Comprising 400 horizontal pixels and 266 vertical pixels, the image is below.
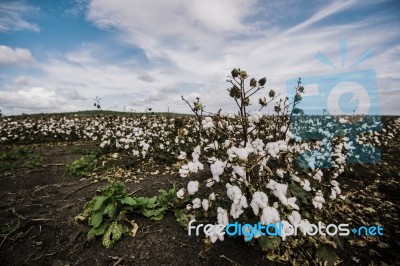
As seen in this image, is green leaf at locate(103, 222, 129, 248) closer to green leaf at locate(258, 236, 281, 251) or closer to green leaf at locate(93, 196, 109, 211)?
green leaf at locate(93, 196, 109, 211)

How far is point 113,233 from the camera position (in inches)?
141

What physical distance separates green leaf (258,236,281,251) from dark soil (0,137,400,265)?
0.37 meters

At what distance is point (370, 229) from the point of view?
3.95 metres

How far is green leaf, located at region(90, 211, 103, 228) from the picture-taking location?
3726 mm

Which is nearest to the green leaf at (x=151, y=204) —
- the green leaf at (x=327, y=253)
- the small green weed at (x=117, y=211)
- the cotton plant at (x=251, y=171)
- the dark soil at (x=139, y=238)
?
the small green weed at (x=117, y=211)

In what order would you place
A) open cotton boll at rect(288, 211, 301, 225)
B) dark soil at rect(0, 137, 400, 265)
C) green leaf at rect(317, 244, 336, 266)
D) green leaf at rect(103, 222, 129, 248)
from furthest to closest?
green leaf at rect(103, 222, 129, 248) < dark soil at rect(0, 137, 400, 265) < green leaf at rect(317, 244, 336, 266) < open cotton boll at rect(288, 211, 301, 225)

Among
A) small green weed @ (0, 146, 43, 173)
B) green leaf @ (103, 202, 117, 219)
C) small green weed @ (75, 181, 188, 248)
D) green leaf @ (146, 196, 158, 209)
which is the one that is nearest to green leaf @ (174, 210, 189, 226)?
small green weed @ (75, 181, 188, 248)

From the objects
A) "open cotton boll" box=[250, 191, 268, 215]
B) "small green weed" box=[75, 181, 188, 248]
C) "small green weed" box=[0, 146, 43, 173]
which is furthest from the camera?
"small green weed" box=[0, 146, 43, 173]

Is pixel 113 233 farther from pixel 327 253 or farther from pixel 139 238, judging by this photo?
pixel 327 253

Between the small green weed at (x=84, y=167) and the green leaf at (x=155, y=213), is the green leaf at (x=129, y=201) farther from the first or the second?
the small green weed at (x=84, y=167)

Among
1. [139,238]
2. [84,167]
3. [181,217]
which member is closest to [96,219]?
[139,238]

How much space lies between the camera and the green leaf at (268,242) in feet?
9.38

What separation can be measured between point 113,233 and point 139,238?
0.40 meters

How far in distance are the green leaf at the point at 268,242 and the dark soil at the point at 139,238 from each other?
0.37 meters
